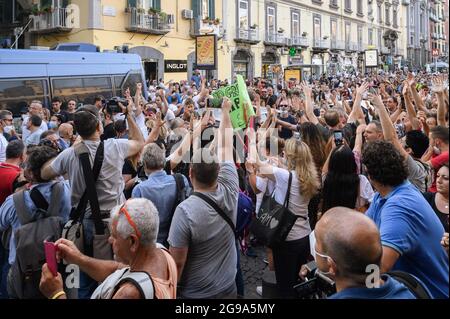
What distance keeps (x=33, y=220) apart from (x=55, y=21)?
16768 mm

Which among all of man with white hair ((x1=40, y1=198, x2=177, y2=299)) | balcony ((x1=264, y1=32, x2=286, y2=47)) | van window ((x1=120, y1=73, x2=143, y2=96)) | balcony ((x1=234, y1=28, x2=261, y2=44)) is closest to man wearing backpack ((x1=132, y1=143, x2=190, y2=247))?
man with white hair ((x1=40, y1=198, x2=177, y2=299))

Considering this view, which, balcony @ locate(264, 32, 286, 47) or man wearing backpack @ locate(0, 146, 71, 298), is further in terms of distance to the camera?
balcony @ locate(264, 32, 286, 47)

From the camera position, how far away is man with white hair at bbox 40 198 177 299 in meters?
1.87

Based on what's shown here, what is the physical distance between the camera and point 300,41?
30000mm

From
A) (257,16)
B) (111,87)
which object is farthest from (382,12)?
(111,87)

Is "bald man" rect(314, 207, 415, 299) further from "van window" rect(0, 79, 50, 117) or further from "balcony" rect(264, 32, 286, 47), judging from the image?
"balcony" rect(264, 32, 286, 47)

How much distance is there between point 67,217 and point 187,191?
35.3 inches

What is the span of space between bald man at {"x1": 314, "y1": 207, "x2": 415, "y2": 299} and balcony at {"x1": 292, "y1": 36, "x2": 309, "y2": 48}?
94.4 ft

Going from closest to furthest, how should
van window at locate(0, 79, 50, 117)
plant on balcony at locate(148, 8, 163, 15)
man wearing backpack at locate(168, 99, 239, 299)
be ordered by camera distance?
1. man wearing backpack at locate(168, 99, 239, 299)
2. van window at locate(0, 79, 50, 117)
3. plant on balcony at locate(148, 8, 163, 15)

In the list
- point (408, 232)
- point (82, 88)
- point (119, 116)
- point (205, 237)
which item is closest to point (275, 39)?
point (82, 88)

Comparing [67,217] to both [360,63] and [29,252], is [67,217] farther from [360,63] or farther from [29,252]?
[360,63]

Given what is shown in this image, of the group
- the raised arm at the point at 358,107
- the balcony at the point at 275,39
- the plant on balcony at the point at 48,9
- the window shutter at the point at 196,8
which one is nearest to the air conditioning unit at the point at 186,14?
the window shutter at the point at 196,8

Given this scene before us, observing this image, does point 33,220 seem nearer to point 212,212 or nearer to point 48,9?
point 212,212

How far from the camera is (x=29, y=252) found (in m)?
2.96
